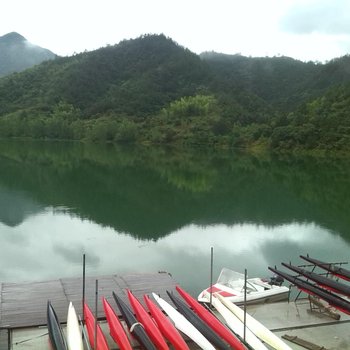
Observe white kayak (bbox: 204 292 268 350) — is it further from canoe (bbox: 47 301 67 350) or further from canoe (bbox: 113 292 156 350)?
canoe (bbox: 47 301 67 350)

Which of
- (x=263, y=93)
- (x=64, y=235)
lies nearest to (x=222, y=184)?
(x=64, y=235)

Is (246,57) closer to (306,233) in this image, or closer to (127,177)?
(127,177)

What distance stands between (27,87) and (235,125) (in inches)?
2351

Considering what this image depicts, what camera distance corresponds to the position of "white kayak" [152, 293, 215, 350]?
7580 millimetres

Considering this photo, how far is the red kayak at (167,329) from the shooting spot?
759cm

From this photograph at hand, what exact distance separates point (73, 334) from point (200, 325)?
2336mm

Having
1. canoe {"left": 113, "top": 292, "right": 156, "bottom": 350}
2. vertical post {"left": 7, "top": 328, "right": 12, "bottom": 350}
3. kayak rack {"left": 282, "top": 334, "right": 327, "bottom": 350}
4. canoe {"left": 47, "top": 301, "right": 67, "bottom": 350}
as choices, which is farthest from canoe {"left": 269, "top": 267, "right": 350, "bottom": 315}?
vertical post {"left": 7, "top": 328, "right": 12, "bottom": 350}

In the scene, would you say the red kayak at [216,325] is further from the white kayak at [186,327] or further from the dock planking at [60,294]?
the dock planking at [60,294]

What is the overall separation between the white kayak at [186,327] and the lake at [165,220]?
4078 millimetres

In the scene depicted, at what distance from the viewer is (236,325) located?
27.5 feet

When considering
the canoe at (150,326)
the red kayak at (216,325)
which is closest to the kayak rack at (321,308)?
the red kayak at (216,325)

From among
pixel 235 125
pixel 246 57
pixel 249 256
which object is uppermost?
pixel 246 57

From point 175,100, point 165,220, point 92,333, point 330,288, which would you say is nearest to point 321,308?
point 330,288

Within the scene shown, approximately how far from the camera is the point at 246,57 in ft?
529
